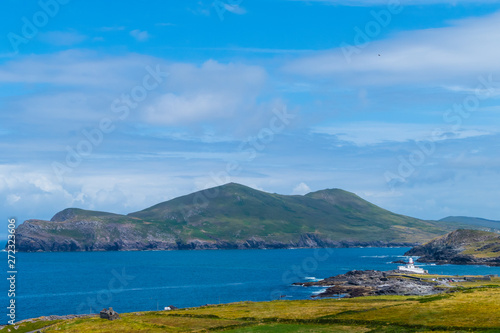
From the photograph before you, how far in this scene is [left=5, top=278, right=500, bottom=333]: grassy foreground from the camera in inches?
3477

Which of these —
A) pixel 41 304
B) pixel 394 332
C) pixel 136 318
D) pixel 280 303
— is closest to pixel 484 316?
pixel 394 332

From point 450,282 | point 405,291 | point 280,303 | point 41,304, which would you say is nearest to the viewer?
point 280,303

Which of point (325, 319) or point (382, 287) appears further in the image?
point (382, 287)

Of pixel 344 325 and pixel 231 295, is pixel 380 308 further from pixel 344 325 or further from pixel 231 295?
pixel 231 295

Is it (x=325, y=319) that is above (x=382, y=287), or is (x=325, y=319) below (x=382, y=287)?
above

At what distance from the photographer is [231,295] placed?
607ft

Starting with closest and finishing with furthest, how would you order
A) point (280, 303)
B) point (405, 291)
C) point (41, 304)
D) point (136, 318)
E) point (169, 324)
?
point (169, 324)
point (136, 318)
point (280, 303)
point (405, 291)
point (41, 304)

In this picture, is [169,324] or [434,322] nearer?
[434,322]

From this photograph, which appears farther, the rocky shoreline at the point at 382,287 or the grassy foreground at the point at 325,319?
the rocky shoreline at the point at 382,287

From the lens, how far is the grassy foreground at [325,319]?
8831cm

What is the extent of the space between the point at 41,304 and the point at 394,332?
124666mm

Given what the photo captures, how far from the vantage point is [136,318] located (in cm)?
10806

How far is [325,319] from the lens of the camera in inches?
3866

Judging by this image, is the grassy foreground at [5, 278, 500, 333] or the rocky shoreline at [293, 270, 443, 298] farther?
the rocky shoreline at [293, 270, 443, 298]
